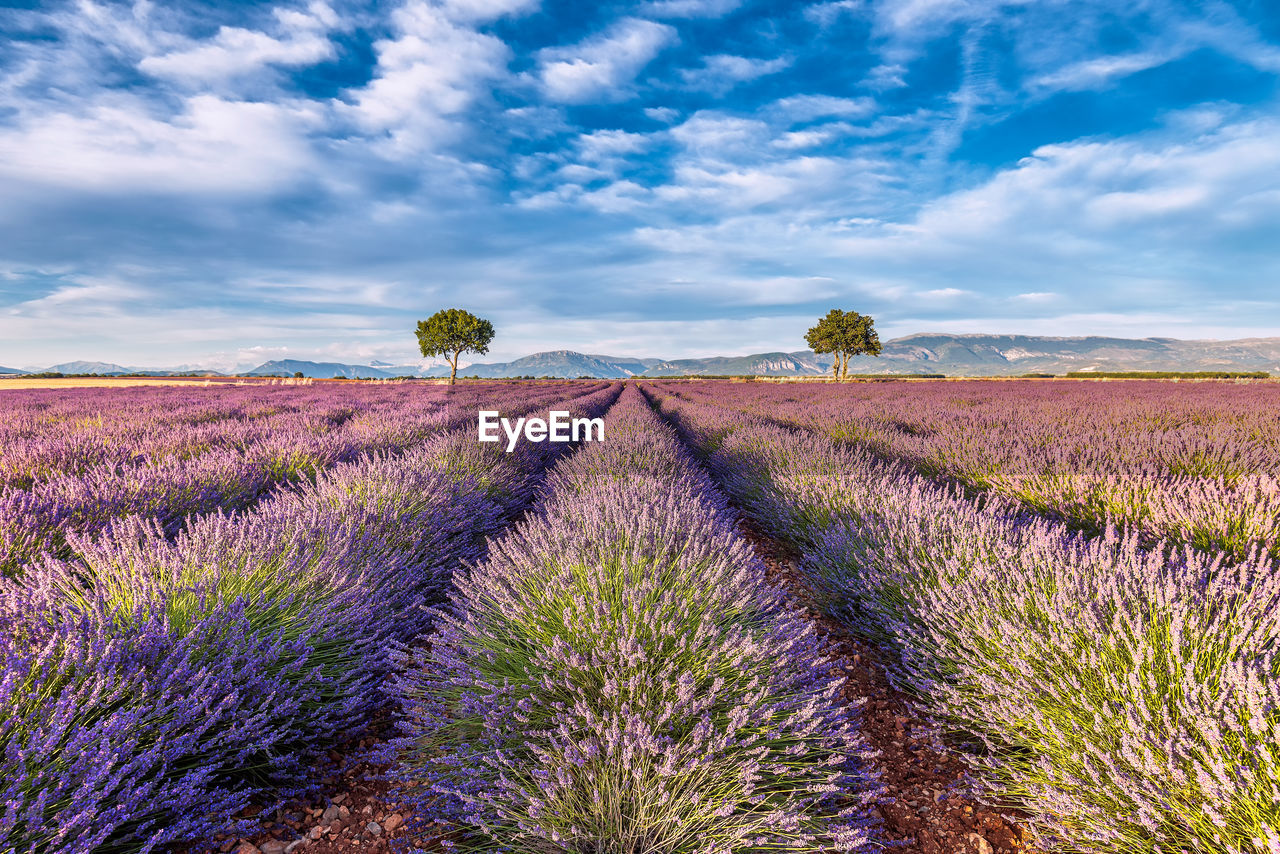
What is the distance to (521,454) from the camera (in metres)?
6.70

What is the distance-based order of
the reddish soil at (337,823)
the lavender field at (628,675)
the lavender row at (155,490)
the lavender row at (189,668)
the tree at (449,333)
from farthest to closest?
the tree at (449,333), the lavender row at (155,490), the reddish soil at (337,823), the lavender field at (628,675), the lavender row at (189,668)

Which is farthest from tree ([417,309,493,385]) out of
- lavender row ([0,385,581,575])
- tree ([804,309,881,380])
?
lavender row ([0,385,581,575])

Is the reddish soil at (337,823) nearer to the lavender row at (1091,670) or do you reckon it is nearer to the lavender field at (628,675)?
the lavender field at (628,675)

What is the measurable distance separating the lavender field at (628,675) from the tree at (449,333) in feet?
151

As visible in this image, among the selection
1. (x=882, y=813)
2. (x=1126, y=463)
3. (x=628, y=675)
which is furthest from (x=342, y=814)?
(x=1126, y=463)

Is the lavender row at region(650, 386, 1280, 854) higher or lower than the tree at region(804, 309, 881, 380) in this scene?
lower

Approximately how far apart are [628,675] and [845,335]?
52.8m

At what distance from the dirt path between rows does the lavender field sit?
26mm

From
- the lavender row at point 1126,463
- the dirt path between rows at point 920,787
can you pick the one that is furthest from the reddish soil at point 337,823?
the lavender row at point 1126,463

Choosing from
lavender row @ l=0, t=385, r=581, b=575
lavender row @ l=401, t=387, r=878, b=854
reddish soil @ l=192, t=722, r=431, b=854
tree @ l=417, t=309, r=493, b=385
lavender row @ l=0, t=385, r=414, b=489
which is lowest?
reddish soil @ l=192, t=722, r=431, b=854

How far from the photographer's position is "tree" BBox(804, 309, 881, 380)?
161 feet

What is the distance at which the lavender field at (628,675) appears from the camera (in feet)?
4.32

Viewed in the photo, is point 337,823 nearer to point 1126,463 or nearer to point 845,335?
point 1126,463

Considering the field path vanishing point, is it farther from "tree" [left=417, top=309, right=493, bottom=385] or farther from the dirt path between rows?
"tree" [left=417, top=309, right=493, bottom=385]
